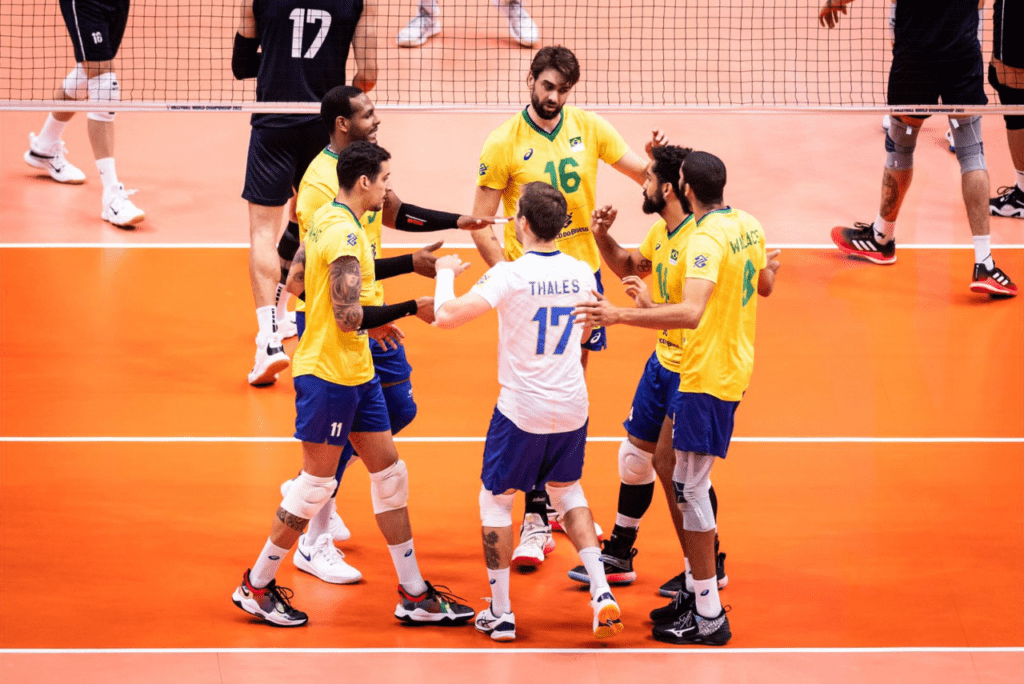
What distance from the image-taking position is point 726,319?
20.5 feet

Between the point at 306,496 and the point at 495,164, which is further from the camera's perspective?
the point at 495,164

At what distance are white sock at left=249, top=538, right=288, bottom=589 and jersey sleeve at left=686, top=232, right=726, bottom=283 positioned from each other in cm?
240

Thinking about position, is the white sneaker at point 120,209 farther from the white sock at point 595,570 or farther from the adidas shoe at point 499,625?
the white sock at point 595,570

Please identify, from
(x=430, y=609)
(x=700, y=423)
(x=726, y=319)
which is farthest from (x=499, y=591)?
(x=726, y=319)

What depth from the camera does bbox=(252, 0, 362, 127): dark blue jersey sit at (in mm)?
9305

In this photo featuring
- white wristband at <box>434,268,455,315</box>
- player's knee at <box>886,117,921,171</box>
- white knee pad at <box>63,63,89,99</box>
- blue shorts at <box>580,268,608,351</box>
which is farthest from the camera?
white knee pad at <box>63,63,89,99</box>

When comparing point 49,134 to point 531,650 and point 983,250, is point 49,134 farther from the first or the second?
point 983,250

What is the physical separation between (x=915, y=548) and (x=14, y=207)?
8.43m

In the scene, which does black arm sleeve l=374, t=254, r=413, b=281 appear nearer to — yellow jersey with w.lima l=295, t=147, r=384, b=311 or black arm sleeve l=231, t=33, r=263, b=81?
yellow jersey with w.lima l=295, t=147, r=384, b=311

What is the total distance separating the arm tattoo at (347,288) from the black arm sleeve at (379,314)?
3.7 inches

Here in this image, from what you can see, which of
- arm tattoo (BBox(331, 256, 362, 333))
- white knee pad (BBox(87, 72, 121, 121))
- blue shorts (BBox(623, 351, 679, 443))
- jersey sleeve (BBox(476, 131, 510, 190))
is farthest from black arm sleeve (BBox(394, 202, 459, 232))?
white knee pad (BBox(87, 72, 121, 121))

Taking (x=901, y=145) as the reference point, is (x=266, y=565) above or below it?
below

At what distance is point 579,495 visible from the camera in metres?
6.36

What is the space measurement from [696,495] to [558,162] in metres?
2.23
